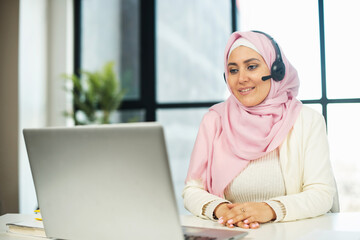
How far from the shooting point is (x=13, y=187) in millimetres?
3883

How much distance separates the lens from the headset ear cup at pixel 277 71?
178 cm

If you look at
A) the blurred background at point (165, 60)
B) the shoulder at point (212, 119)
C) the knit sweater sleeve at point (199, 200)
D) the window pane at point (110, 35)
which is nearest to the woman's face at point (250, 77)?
the shoulder at point (212, 119)

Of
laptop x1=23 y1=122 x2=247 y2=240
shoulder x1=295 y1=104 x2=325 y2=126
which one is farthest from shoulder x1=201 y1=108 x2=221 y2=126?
laptop x1=23 y1=122 x2=247 y2=240

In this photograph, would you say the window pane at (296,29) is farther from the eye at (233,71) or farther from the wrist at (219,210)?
the wrist at (219,210)

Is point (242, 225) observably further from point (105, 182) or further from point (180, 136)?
point (180, 136)

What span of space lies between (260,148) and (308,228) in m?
0.48

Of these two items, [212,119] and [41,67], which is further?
[41,67]

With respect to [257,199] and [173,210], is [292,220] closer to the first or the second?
[257,199]

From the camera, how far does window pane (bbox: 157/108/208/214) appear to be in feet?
13.8

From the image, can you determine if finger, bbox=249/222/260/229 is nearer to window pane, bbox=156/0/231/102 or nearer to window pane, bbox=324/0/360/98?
window pane, bbox=324/0/360/98

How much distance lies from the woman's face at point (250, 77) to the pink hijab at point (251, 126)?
0.03 m

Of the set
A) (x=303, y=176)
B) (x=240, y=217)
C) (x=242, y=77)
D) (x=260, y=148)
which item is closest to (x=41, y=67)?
(x=242, y=77)

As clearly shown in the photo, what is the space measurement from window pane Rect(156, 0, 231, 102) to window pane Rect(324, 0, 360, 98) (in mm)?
959

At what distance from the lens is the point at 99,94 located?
13.4ft
